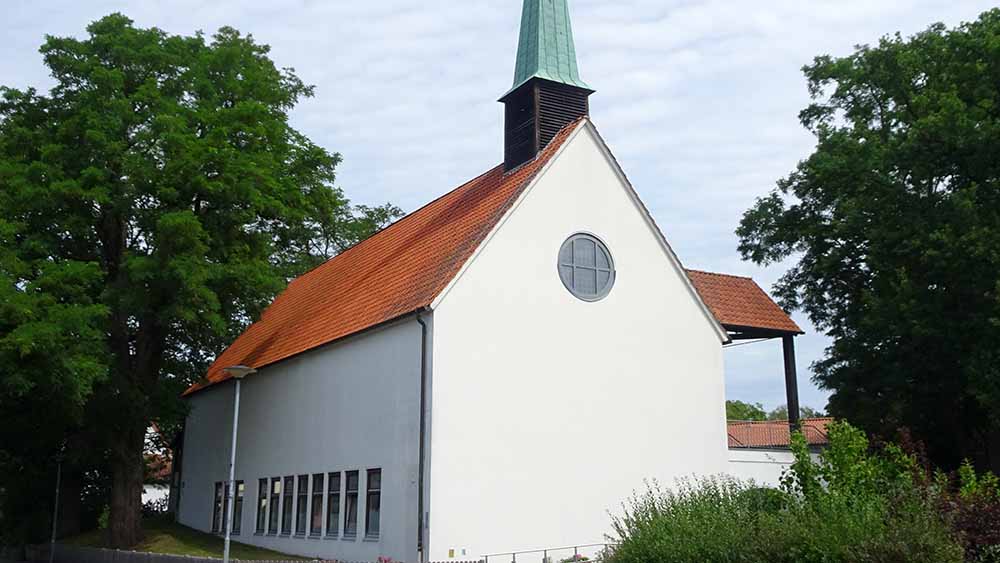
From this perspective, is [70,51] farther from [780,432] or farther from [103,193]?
[780,432]

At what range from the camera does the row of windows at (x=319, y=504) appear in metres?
23.1

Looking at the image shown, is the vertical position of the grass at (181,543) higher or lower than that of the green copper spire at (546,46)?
lower

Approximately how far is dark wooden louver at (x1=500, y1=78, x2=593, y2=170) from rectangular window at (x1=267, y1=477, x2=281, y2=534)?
36.6ft

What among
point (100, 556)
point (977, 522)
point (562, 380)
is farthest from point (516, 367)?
point (100, 556)

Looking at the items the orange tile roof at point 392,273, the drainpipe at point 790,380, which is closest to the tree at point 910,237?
the drainpipe at point 790,380

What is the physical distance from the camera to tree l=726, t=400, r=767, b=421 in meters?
102

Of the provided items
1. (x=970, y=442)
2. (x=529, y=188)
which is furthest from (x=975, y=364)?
(x=529, y=188)

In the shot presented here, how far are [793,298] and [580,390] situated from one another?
48.7 ft

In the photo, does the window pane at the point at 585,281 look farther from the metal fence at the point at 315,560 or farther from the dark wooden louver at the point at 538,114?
the metal fence at the point at 315,560

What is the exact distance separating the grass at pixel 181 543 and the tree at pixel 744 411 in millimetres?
74306

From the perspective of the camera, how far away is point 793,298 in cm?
3503

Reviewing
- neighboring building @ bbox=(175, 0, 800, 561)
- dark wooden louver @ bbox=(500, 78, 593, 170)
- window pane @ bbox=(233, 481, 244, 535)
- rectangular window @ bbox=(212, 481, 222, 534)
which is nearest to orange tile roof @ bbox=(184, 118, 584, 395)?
neighboring building @ bbox=(175, 0, 800, 561)

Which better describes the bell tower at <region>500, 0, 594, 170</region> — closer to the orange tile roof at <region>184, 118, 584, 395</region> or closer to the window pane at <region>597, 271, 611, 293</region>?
the orange tile roof at <region>184, 118, 584, 395</region>

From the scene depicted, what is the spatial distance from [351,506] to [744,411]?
87191mm
